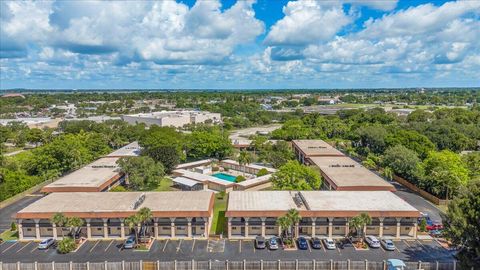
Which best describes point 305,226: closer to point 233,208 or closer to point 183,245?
point 233,208

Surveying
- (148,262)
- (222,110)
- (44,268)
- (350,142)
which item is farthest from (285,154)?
(222,110)

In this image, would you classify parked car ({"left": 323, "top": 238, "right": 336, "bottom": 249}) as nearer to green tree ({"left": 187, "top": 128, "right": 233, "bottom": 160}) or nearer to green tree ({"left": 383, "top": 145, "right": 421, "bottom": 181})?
green tree ({"left": 383, "top": 145, "right": 421, "bottom": 181})

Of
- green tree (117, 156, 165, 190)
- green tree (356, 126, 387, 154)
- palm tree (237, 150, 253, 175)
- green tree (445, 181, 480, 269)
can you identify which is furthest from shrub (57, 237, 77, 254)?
green tree (356, 126, 387, 154)

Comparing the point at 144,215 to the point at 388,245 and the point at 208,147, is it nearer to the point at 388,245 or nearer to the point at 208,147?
A: the point at 388,245

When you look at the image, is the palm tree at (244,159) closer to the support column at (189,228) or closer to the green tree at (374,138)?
the support column at (189,228)

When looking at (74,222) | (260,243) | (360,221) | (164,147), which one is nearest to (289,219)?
(260,243)

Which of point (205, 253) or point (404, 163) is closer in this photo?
point (205, 253)
